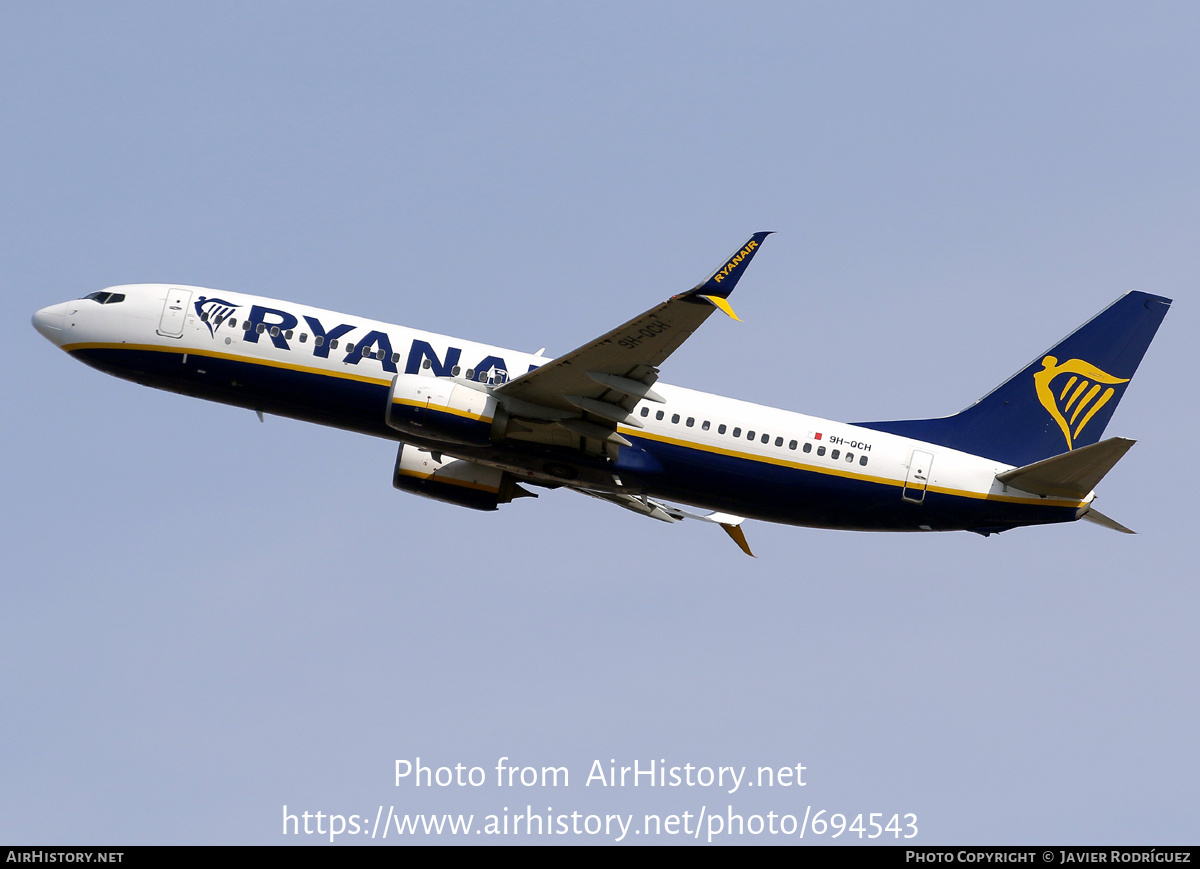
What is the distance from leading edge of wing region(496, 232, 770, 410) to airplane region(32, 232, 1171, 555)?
0.11 m

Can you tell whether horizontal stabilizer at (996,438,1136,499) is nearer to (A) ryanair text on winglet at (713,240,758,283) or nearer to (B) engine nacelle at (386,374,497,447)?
(A) ryanair text on winglet at (713,240,758,283)

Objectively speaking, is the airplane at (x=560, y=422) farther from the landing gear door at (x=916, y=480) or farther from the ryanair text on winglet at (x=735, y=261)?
the ryanair text on winglet at (x=735, y=261)

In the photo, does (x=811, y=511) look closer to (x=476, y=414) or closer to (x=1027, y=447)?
(x=1027, y=447)

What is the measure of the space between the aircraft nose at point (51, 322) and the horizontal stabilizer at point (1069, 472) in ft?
95.1

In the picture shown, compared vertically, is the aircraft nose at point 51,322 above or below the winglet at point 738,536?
above

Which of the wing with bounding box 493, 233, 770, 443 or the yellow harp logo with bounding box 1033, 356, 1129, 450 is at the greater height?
the yellow harp logo with bounding box 1033, 356, 1129, 450

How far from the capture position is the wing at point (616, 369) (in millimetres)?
33969

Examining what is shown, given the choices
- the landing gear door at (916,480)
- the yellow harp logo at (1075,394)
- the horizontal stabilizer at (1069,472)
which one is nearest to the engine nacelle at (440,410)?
the landing gear door at (916,480)

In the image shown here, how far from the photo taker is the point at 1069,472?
38719mm

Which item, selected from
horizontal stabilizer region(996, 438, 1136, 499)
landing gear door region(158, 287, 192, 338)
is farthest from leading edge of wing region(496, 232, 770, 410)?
horizontal stabilizer region(996, 438, 1136, 499)

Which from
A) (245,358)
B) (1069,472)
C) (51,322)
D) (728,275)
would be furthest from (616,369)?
(51,322)

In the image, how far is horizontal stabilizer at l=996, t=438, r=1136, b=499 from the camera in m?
37.4

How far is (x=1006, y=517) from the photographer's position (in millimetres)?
40281

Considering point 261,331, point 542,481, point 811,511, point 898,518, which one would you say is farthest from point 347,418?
point 898,518
